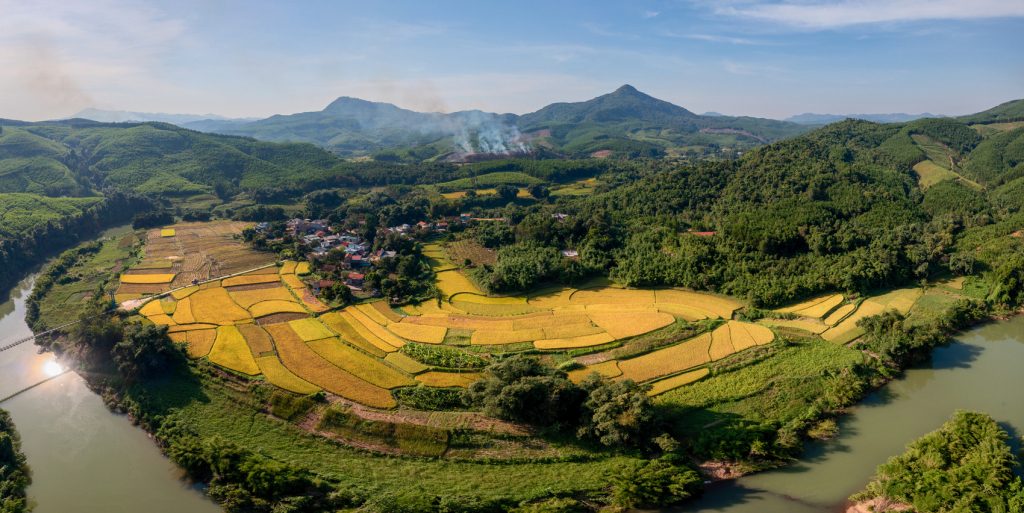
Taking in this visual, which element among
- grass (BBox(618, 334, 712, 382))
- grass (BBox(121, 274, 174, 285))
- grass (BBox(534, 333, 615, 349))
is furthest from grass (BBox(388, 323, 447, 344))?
grass (BBox(121, 274, 174, 285))

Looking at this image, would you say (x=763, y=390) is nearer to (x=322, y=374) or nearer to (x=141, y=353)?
(x=322, y=374)

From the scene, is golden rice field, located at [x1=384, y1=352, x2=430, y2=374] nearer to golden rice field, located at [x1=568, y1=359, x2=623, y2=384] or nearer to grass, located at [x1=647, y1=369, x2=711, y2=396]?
golden rice field, located at [x1=568, y1=359, x2=623, y2=384]

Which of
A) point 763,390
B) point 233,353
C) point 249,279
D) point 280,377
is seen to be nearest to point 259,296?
point 249,279

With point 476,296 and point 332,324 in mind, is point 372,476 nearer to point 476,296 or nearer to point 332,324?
point 332,324

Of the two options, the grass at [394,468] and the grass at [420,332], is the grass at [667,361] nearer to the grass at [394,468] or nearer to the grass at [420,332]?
the grass at [394,468]

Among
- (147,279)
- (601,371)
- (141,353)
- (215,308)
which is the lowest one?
(601,371)

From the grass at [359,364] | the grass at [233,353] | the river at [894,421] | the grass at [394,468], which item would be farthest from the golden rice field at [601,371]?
the grass at [233,353]

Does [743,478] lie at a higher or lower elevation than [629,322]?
lower
